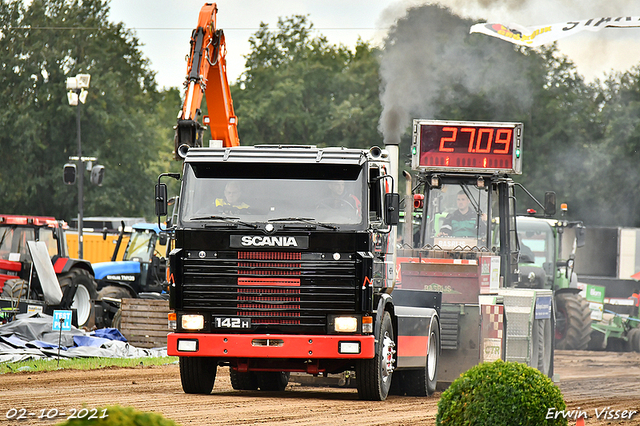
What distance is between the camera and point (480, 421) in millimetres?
5684

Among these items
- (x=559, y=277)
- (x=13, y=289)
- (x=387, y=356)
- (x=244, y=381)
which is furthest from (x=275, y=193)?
(x=559, y=277)

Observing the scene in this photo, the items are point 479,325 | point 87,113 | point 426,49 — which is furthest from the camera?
point 87,113

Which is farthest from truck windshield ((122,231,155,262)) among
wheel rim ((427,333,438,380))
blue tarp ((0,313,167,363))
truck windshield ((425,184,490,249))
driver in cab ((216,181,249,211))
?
driver in cab ((216,181,249,211))

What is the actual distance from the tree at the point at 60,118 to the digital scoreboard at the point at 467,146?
33.7 meters

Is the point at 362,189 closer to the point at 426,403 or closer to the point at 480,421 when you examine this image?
the point at 426,403

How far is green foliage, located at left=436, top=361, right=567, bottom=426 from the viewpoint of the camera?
5703 millimetres

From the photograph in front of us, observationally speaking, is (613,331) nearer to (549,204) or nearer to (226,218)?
(549,204)

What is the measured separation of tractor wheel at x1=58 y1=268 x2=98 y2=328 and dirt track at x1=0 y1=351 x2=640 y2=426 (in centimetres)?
508

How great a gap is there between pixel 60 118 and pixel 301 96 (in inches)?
494

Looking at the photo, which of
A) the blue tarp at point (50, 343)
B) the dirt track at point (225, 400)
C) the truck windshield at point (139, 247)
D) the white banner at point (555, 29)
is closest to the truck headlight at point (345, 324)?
the dirt track at point (225, 400)

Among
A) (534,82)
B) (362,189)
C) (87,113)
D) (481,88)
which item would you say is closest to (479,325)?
(362,189)

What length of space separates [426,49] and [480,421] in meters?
17.2

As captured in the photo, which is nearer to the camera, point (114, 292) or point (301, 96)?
point (114, 292)

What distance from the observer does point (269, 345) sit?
1027 centimetres
